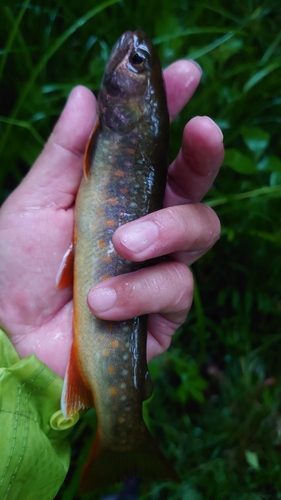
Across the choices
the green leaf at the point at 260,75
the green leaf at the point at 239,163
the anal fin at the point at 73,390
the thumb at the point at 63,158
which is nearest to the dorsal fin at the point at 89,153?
the thumb at the point at 63,158

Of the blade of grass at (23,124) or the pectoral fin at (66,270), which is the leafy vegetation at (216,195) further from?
the pectoral fin at (66,270)

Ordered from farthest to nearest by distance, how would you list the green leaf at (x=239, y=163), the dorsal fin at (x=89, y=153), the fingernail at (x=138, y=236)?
the green leaf at (x=239, y=163), the dorsal fin at (x=89, y=153), the fingernail at (x=138, y=236)

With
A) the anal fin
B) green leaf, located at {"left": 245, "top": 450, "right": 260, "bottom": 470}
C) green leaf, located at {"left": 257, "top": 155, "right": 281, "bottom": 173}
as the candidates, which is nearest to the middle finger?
the anal fin

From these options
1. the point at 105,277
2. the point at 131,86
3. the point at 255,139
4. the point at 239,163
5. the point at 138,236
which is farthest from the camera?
the point at 255,139

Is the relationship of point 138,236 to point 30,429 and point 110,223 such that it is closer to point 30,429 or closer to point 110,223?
point 110,223

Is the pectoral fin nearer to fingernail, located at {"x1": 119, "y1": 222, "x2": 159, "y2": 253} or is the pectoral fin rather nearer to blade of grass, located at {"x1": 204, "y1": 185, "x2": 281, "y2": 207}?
fingernail, located at {"x1": 119, "y1": 222, "x2": 159, "y2": 253}

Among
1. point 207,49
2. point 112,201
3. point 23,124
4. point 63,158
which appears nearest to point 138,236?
point 112,201

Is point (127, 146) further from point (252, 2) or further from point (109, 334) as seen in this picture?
point (252, 2)
